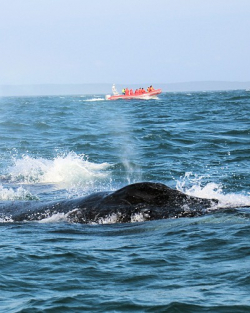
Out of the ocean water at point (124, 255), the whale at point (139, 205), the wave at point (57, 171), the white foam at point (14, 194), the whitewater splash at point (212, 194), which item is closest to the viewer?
the ocean water at point (124, 255)

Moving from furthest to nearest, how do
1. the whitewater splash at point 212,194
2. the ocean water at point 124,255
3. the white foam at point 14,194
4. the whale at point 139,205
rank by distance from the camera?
1. the white foam at point 14,194
2. the whitewater splash at point 212,194
3. the whale at point 139,205
4. the ocean water at point 124,255

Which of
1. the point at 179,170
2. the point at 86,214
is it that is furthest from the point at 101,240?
the point at 179,170

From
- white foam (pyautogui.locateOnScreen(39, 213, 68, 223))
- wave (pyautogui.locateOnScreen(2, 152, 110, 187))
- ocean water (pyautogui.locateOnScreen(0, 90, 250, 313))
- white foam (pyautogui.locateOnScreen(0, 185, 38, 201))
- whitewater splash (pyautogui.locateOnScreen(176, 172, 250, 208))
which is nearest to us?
ocean water (pyautogui.locateOnScreen(0, 90, 250, 313))

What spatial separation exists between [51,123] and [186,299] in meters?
32.1

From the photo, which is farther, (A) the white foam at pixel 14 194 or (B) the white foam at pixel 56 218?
(A) the white foam at pixel 14 194

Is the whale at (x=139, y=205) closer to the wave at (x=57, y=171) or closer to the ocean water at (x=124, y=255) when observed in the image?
the ocean water at (x=124, y=255)

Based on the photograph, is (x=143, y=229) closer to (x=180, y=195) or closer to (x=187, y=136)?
(x=180, y=195)

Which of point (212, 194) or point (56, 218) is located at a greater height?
point (212, 194)

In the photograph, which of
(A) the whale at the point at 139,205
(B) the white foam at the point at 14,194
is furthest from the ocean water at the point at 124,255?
(A) the whale at the point at 139,205

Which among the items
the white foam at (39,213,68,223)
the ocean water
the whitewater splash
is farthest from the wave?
the white foam at (39,213,68,223)

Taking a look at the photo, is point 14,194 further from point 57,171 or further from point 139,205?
point 139,205

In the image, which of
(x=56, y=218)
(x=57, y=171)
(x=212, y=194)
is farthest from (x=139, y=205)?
(x=57, y=171)

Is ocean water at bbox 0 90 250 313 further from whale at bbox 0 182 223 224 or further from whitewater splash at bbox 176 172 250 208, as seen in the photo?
whale at bbox 0 182 223 224

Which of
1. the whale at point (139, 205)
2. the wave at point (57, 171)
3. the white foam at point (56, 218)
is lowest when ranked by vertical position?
the wave at point (57, 171)
